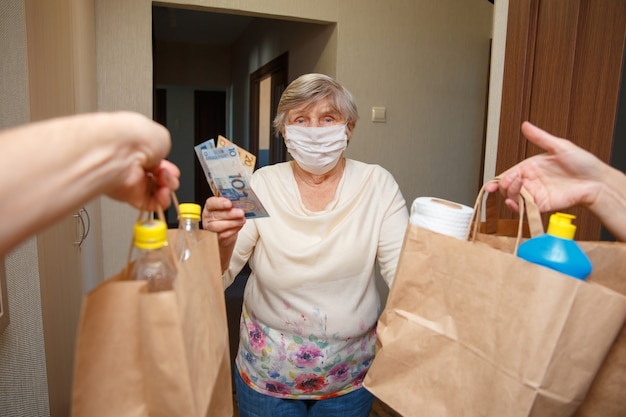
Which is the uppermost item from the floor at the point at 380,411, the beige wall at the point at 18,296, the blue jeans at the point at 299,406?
the beige wall at the point at 18,296

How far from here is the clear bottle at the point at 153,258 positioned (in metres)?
0.50

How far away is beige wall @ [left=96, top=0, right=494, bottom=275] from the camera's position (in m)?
2.71

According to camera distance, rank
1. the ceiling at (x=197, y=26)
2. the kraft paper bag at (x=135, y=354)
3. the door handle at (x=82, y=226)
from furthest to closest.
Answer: the ceiling at (x=197, y=26) < the door handle at (x=82, y=226) < the kraft paper bag at (x=135, y=354)

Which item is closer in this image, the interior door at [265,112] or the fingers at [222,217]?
the fingers at [222,217]

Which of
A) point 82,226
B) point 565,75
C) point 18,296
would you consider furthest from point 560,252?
point 82,226

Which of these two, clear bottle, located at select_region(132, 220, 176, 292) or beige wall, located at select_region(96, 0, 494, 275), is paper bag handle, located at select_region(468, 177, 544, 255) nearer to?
clear bottle, located at select_region(132, 220, 176, 292)

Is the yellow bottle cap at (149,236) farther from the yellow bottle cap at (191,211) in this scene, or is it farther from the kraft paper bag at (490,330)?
the kraft paper bag at (490,330)

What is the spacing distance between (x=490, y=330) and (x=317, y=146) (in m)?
0.79

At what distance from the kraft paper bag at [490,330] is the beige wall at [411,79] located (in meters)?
2.06

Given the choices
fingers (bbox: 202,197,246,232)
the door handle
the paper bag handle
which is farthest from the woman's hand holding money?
the door handle

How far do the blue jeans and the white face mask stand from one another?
2.12 ft

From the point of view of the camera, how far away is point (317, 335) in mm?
1162

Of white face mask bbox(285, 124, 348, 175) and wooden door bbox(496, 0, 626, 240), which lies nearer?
wooden door bbox(496, 0, 626, 240)

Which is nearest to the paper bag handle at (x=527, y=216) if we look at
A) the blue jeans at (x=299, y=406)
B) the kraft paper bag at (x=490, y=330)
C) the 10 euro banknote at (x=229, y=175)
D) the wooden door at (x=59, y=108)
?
the kraft paper bag at (x=490, y=330)
